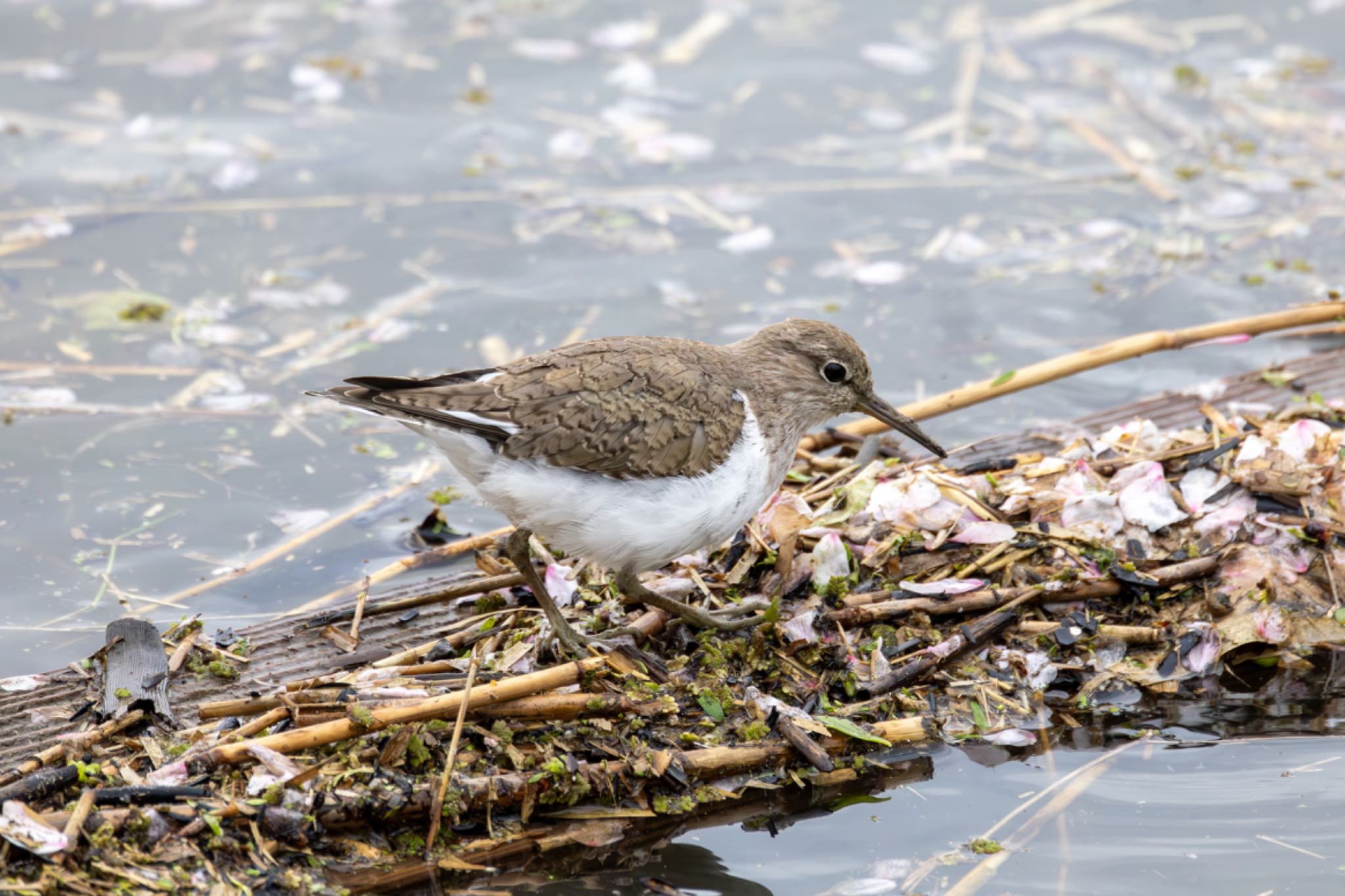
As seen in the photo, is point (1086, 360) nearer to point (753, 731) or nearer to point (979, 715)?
point (979, 715)

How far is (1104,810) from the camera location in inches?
166

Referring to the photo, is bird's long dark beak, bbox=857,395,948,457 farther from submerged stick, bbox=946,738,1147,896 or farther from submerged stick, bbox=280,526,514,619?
submerged stick, bbox=280,526,514,619

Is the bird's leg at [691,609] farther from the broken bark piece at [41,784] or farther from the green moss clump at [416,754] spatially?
the broken bark piece at [41,784]

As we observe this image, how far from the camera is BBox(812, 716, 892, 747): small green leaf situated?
4379 millimetres

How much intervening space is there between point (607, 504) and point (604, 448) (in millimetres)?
195

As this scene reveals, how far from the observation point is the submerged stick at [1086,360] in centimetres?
621

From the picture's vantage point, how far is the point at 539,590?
15.9 ft

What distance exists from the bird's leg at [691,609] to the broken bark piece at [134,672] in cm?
163

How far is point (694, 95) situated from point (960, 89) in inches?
82.3

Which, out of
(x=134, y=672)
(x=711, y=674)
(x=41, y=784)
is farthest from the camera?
(x=711, y=674)

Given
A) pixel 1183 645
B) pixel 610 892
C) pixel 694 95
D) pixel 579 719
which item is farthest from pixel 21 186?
pixel 1183 645

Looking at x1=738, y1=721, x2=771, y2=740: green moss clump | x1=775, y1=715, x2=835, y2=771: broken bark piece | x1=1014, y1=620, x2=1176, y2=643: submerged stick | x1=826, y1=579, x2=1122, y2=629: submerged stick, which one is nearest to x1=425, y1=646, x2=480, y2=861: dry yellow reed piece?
x1=738, y1=721, x2=771, y2=740: green moss clump

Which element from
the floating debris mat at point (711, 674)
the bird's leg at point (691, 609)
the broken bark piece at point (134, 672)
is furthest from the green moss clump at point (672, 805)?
the broken bark piece at point (134, 672)

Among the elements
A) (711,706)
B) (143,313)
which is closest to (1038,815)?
(711,706)
